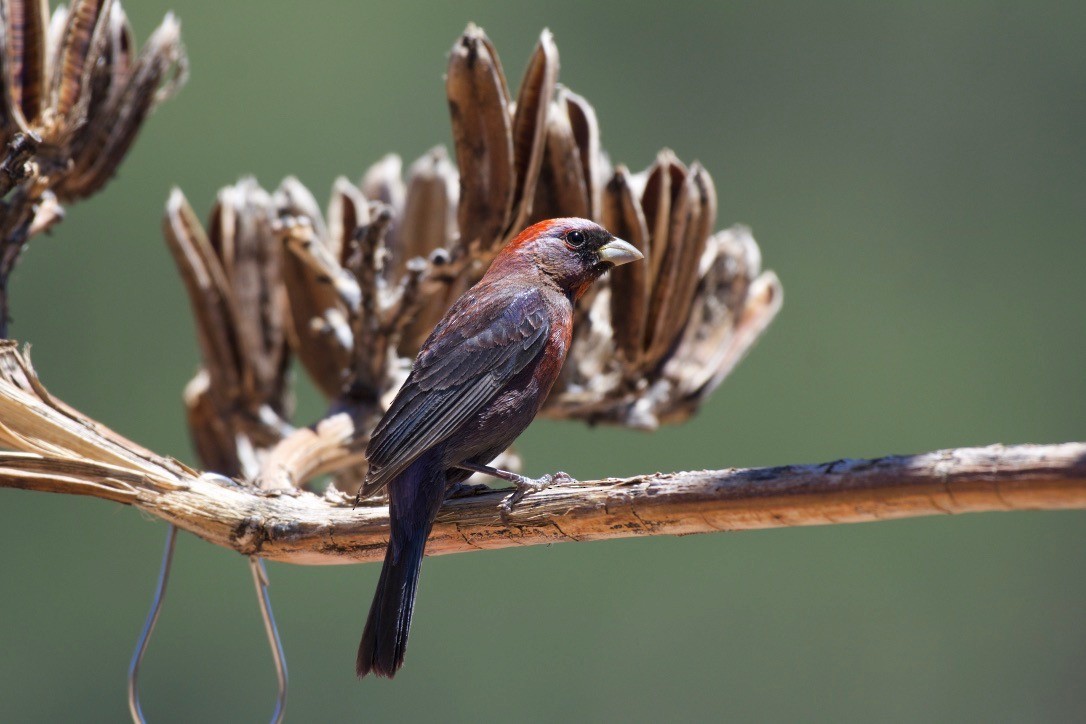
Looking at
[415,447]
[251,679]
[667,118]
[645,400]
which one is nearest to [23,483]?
[415,447]

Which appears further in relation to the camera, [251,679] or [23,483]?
[251,679]

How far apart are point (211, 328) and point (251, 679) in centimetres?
278

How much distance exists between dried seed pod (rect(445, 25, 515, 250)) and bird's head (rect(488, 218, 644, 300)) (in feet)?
0.74

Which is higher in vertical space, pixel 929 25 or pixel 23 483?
pixel 929 25

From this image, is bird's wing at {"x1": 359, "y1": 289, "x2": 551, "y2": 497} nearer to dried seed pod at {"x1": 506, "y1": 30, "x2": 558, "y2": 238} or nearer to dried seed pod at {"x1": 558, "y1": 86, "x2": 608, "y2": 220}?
dried seed pod at {"x1": 506, "y1": 30, "x2": 558, "y2": 238}

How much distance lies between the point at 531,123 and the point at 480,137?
0.41 ft

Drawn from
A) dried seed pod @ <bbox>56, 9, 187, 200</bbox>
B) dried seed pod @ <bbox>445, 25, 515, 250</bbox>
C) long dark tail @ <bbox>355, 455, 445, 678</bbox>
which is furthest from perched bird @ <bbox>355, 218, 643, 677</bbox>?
dried seed pod @ <bbox>56, 9, 187, 200</bbox>

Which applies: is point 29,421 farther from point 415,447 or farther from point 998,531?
point 998,531

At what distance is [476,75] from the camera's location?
2.46 meters

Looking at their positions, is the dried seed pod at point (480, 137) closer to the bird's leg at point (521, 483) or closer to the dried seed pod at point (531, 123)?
the dried seed pod at point (531, 123)

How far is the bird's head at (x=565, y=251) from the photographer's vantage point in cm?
235

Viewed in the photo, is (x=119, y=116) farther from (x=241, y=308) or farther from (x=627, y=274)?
(x=627, y=274)

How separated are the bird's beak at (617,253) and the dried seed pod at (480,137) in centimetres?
31

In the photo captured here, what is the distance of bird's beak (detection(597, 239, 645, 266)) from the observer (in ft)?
7.78
